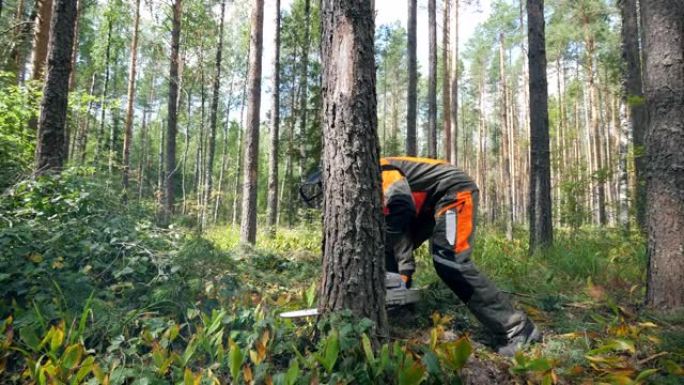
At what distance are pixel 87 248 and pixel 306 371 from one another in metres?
2.14

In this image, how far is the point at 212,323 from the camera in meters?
2.44

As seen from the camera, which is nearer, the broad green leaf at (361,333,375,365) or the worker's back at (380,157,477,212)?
the broad green leaf at (361,333,375,365)

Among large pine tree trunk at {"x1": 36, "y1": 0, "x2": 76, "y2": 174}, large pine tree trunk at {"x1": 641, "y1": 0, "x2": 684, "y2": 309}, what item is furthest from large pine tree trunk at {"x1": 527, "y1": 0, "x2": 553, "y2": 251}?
large pine tree trunk at {"x1": 36, "y1": 0, "x2": 76, "y2": 174}

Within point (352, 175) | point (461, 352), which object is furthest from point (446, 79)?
point (461, 352)

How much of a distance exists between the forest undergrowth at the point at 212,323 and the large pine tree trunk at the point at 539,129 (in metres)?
2.31

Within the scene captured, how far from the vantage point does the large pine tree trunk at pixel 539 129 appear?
22.2 ft

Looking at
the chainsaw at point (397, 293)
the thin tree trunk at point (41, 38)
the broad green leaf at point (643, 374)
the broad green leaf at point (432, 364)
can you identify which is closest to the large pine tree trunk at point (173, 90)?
the thin tree trunk at point (41, 38)

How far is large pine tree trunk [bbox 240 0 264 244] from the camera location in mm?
8781

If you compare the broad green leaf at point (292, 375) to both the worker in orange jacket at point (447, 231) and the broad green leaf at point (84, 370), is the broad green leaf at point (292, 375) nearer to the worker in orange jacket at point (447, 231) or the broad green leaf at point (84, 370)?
the broad green leaf at point (84, 370)

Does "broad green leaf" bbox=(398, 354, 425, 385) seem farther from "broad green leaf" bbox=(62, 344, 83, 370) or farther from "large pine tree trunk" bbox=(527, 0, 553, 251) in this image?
"large pine tree trunk" bbox=(527, 0, 553, 251)

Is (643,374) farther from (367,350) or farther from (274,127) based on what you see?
(274,127)

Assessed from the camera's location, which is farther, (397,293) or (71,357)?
(397,293)

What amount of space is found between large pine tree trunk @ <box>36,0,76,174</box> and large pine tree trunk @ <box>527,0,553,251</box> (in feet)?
22.4

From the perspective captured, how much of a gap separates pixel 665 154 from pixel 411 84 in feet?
31.5
